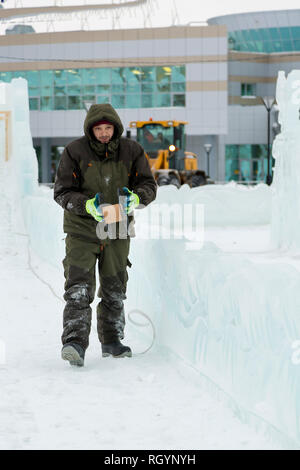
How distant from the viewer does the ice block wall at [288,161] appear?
14.1 m

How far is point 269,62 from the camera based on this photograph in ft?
218

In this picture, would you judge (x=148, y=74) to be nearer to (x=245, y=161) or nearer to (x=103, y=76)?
(x=103, y=76)

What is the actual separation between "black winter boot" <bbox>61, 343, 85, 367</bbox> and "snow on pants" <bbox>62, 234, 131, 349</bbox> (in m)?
0.05

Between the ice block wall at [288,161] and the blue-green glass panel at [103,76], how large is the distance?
→ 131 ft

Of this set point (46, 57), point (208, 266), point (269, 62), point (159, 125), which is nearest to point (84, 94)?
point (46, 57)

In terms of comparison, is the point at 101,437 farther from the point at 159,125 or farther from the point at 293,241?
the point at 159,125

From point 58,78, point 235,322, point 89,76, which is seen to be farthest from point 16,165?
point 58,78

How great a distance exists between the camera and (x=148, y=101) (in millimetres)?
51969

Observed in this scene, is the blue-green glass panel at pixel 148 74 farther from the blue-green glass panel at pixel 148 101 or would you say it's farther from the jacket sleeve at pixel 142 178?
the jacket sleeve at pixel 142 178

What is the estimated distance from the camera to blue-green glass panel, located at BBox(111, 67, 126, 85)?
5316 cm

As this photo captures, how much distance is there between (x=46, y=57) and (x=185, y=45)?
9318mm

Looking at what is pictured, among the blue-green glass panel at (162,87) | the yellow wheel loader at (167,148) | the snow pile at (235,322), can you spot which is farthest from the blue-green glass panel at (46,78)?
the snow pile at (235,322)

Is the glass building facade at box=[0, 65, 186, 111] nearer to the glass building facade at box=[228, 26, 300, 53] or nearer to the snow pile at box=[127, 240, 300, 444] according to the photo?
the glass building facade at box=[228, 26, 300, 53]
